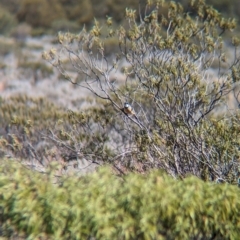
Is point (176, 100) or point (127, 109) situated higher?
point (176, 100)

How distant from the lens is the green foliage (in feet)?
14.8

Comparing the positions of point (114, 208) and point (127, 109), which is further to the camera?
point (127, 109)

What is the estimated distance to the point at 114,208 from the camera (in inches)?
181

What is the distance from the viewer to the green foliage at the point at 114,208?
4.51 meters

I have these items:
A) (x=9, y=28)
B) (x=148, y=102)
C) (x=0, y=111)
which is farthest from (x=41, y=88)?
(x=9, y=28)

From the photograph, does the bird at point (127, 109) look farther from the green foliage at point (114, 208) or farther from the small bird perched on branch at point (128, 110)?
the green foliage at point (114, 208)

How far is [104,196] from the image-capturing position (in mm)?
4633

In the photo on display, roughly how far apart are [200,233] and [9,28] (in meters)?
35.8

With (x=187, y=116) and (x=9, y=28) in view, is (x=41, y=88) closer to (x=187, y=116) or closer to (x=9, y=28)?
(x=187, y=116)

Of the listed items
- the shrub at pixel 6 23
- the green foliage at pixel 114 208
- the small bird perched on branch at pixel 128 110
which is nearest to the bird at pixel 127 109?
the small bird perched on branch at pixel 128 110

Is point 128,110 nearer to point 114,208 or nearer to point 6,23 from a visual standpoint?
point 114,208

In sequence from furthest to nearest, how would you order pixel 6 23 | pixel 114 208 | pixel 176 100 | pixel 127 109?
pixel 6 23 < pixel 127 109 < pixel 176 100 < pixel 114 208

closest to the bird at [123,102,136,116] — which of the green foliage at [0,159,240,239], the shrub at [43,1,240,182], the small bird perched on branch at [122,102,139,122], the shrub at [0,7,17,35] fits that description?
the small bird perched on branch at [122,102,139,122]

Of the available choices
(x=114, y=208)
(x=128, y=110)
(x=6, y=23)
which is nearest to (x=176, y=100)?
(x=128, y=110)
